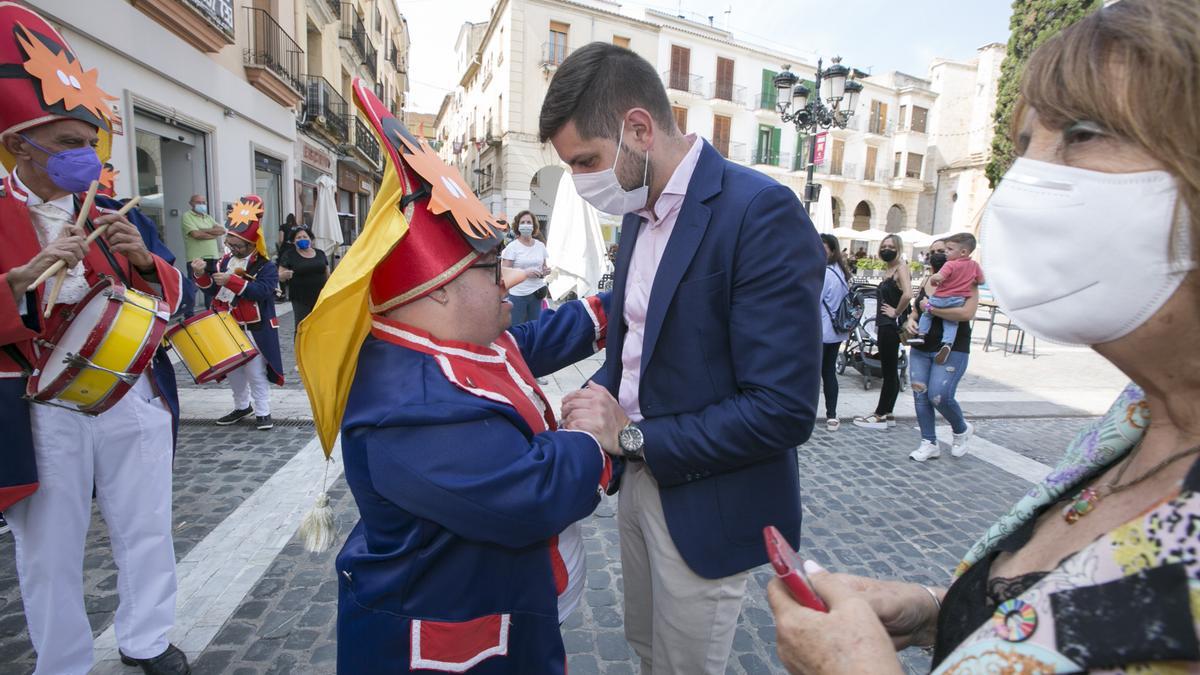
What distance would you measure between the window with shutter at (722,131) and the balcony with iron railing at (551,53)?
8938mm

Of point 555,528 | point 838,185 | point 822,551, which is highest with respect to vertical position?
point 838,185

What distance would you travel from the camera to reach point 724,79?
102 feet

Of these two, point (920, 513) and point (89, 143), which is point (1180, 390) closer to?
point (89, 143)

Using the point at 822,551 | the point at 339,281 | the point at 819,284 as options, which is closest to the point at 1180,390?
the point at 819,284

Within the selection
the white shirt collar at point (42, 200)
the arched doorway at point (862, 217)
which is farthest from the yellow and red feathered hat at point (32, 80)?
the arched doorway at point (862, 217)

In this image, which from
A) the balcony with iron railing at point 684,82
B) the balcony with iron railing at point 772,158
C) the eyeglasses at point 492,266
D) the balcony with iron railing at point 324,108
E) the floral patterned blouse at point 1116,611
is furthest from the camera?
the balcony with iron railing at point 772,158

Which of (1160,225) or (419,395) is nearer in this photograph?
(1160,225)

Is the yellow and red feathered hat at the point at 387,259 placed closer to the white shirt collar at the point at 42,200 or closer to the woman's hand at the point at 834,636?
the woman's hand at the point at 834,636

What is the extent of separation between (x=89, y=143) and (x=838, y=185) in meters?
38.8

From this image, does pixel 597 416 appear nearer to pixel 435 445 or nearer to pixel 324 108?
pixel 435 445

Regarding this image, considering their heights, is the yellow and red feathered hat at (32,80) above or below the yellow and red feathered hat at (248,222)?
above

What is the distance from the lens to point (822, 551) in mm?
3689

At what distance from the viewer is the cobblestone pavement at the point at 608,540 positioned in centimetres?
269

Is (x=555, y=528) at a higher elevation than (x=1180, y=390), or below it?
below
